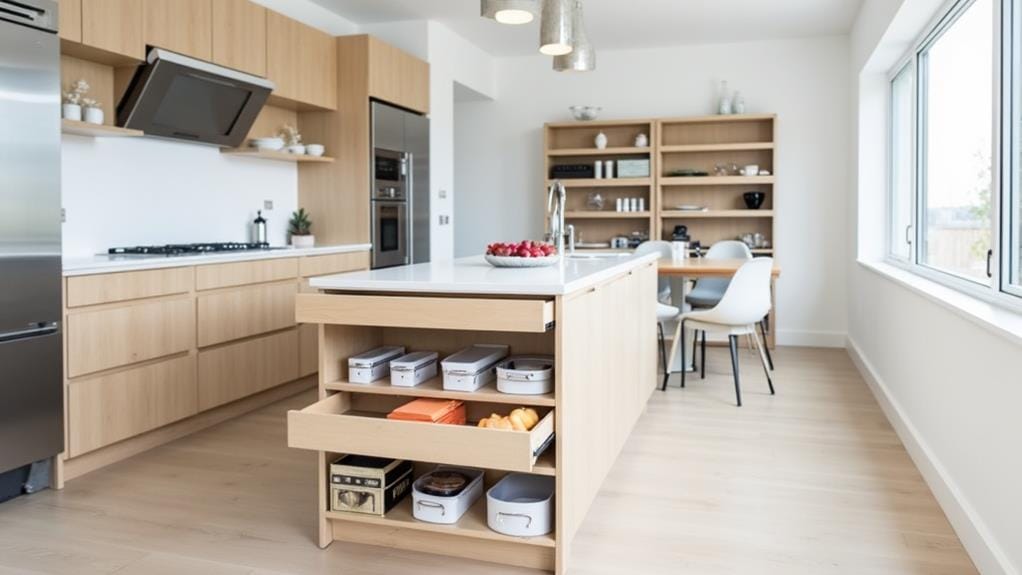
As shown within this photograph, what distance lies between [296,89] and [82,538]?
2990 mm

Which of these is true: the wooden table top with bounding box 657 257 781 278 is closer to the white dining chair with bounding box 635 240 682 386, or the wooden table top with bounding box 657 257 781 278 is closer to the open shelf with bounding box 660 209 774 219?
the white dining chair with bounding box 635 240 682 386

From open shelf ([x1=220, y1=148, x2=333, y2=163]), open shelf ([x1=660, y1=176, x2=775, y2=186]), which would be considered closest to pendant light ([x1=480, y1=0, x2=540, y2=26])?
open shelf ([x1=220, y1=148, x2=333, y2=163])

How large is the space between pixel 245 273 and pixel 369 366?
73.0 inches

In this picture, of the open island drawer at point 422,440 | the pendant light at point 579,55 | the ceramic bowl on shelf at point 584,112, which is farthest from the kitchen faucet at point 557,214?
the ceramic bowl on shelf at point 584,112

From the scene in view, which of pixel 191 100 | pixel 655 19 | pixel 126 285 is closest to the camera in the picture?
pixel 126 285

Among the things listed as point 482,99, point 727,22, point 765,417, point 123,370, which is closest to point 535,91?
point 482,99

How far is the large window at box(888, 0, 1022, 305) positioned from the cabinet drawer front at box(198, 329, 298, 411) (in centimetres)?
327

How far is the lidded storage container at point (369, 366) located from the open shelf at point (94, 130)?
1.80 metres

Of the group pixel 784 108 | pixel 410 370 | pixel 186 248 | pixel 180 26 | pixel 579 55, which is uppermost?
pixel 784 108

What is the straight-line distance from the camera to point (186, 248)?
398 cm

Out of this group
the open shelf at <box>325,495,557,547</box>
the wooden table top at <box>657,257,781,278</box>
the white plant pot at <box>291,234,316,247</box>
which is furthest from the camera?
the white plant pot at <box>291,234,316,247</box>

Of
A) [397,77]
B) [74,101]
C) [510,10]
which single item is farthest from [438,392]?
[397,77]

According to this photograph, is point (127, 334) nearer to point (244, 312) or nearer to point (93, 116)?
point (244, 312)

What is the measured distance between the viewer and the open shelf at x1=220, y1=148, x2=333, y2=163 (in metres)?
4.52
